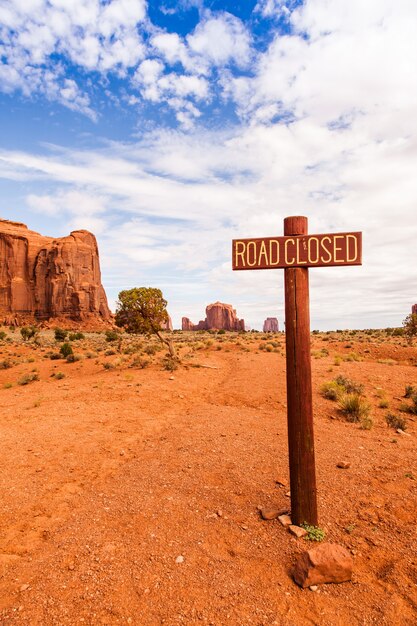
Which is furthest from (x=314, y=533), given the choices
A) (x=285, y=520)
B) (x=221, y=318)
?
(x=221, y=318)

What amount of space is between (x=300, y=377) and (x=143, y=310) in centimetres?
1738

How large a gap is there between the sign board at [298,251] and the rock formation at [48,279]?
8255cm

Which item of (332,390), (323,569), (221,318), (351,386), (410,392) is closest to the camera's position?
(323,569)

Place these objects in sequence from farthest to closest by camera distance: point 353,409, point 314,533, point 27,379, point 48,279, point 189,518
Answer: point 48,279, point 27,379, point 353,409, point 189,518, point 314,533

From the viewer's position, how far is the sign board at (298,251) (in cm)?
432

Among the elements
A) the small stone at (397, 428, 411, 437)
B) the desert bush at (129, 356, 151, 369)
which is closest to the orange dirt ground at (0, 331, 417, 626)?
the small stone at (397, 428, 411, 437)

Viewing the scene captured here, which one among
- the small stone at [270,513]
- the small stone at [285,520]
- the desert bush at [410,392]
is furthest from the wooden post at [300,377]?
the desert bush at [410,392]

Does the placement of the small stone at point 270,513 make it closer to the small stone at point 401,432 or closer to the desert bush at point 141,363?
the small stone at point 401,432

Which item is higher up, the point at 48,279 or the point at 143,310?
the point at 48,279

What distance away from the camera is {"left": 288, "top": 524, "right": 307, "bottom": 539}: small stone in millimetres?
4452

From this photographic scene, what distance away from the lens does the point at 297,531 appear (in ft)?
14.7

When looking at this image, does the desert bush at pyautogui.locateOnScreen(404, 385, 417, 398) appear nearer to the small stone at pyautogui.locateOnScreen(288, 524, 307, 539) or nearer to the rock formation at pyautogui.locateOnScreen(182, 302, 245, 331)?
the small stone at pyautogui.locateOnScreen(288, 524, 307, 539)

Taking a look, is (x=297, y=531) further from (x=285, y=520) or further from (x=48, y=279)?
(x=48, y=279)

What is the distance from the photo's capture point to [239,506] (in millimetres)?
5266
